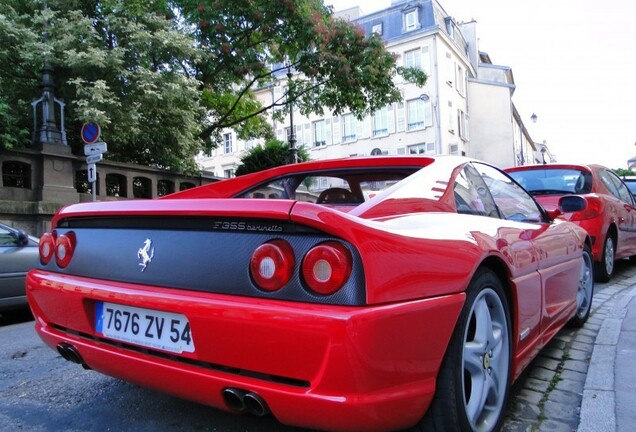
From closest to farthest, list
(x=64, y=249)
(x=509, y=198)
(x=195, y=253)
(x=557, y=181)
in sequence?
(x=195, y=253) → (x=64, y=249) → (x=509, y=198) → (x=557, y=181)

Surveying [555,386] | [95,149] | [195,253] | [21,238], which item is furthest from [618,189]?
[95,149]

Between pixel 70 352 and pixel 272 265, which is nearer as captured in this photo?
pixel 272 265

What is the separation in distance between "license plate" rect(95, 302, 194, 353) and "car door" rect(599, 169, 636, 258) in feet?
19.8

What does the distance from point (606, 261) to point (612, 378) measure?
384 centimetres

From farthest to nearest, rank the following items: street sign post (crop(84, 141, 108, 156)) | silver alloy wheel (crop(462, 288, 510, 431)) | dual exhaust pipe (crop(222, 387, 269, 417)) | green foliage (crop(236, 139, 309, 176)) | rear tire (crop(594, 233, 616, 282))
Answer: green foliage (crop(236, 139, 309, 176)), street sign post (crop(84, 141, 108, 156)), rear tire (crop(594, 233, 616, 282)), silver alloy wheel (crop(462, 288, 510, 431)), dual exhaust pipe (crop(222, 387, 269, 417))

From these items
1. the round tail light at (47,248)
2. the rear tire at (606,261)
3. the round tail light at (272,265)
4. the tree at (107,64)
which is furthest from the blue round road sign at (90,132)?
the round tail light at (272,265)

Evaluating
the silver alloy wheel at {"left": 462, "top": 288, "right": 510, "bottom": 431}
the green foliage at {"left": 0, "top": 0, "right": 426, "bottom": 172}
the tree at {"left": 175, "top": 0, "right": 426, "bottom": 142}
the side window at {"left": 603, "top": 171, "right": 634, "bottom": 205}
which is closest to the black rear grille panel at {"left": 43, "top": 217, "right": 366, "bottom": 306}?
the silver alloy wheel at {"left": 462, "top": 288, "right": 510, "bottom": 431}

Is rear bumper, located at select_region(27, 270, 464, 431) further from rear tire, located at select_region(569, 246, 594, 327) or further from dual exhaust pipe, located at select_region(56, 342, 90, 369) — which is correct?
rear tire, located at select_region(569, 246, 594, 327)

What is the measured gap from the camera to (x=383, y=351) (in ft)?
5.18

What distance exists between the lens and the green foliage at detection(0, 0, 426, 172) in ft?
35.8

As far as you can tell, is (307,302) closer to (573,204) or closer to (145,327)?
(145,327)

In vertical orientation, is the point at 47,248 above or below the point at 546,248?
above

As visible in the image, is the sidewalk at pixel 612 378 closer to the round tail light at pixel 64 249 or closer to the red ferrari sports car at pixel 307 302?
the red ferrari sports car at pixel 307 302

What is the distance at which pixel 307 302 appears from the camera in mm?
1630
